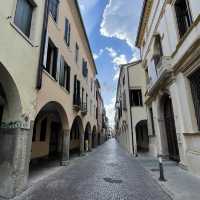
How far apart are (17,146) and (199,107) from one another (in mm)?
6914

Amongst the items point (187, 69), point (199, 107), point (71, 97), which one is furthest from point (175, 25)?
point (71, 97)

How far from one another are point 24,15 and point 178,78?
7273mm

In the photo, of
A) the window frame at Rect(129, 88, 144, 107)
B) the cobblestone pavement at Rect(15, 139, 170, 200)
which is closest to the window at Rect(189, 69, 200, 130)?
the cobblestone pavement at Rect(15, 139, 170, 200)

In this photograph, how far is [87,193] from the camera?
4.67m

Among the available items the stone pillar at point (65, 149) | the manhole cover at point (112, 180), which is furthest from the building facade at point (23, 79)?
the manhole cover at point (112, 180)

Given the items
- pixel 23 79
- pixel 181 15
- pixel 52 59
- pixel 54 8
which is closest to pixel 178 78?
pixel 181 15

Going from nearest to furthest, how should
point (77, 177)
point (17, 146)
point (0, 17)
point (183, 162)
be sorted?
1. point (0, 17)
2. point (17, 146)
3. point (77, 177)
4. point (183, 162)

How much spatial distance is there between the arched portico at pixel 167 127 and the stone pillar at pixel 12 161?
848 centimetres

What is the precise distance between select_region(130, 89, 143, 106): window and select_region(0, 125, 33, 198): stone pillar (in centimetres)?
1162

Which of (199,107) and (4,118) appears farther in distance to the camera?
(199,107)

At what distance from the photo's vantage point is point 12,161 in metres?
4.50

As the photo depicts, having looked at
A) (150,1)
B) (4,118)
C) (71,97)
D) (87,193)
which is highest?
(150,1)

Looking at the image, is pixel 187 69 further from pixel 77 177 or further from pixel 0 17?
pixel 0 17

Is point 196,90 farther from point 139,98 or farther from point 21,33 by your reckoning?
point 139,98
